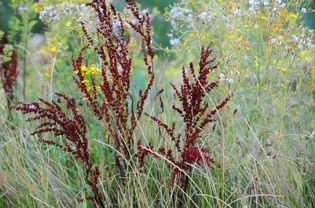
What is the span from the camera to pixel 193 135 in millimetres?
2908

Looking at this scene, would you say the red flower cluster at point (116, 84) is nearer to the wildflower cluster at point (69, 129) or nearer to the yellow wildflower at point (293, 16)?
the wildflower cluster at point (69, 129)

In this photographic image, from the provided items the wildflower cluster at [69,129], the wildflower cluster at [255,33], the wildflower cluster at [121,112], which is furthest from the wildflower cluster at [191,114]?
the wildflower cluster at [255,33]

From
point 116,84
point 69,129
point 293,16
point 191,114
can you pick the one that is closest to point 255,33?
point 293,16

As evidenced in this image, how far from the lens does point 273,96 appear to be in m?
3.75

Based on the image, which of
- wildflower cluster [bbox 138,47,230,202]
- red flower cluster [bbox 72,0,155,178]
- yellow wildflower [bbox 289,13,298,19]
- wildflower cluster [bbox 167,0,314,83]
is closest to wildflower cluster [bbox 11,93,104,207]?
red flower cluster [bbox 72,0,155,178]

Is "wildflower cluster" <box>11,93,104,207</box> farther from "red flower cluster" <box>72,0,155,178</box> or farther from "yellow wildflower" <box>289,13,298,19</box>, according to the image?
"yellow wildflower" <box>289,13,298,19</box>

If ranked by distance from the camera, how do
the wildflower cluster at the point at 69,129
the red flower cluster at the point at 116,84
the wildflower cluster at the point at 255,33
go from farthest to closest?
the wildflower cluster at the point at 255,33, the red flower cluster at the point at 116,84, the wildflower cluster at the point at 69,129

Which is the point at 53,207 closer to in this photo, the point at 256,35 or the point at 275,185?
the point at 275,185

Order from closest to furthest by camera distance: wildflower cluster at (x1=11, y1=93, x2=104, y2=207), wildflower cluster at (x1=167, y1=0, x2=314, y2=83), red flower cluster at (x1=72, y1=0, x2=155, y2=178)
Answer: wildflower cluster at (x1=11, y1=93, x2=104, y2=207), red flower cluster at (x1=72, y1=0, x2=155, y2=178), wildflower cluster at (x1=167, y1=0, x2=314, y2=83)

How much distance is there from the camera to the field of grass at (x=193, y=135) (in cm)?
302

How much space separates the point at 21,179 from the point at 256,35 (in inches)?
64.7

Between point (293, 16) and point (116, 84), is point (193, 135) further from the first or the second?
point (293, 16)

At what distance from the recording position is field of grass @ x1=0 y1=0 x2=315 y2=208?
302 centimetres

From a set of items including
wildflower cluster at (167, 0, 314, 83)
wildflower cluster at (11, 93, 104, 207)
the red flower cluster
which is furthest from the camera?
wildflower cluster at (167, 0, 314, 83)
